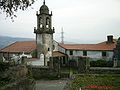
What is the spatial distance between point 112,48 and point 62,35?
4531cm

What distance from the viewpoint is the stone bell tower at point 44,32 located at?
42.7 meters

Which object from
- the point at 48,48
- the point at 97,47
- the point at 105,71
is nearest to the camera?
the point at 105,71

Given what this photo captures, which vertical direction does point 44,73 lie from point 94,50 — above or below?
below

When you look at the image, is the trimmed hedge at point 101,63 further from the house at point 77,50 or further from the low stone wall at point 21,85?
the low stone wall at point 21,85

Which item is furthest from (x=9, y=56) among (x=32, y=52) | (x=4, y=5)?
(x=4, y=5)

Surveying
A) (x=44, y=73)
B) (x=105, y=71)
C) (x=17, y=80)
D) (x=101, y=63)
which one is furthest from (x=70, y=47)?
(x=17, y=80)

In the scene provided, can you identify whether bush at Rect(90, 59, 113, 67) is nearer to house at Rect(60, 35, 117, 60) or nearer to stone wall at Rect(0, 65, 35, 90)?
house at Rect(60, 35, 117, 60)

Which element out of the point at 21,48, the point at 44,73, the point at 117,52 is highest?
the point at 21,48

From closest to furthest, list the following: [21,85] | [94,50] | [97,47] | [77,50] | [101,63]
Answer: [21,85] → [101,63] → [94,50] → [77,50] → [97,47]

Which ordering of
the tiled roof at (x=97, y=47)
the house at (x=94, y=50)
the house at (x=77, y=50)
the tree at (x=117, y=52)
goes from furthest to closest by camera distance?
the tiled roof at (x=97, y=47) → the house at (x=94, y=50) → the house at (x=77, y=50) → the tree at (x=117, y=52)

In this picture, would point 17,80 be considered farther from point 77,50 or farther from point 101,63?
point 77,50

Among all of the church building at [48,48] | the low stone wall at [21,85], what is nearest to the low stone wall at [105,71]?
the low stone wall at [21,85]

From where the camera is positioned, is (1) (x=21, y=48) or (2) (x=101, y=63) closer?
(2) (x=101, y=63)

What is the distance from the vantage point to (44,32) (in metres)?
42.9
